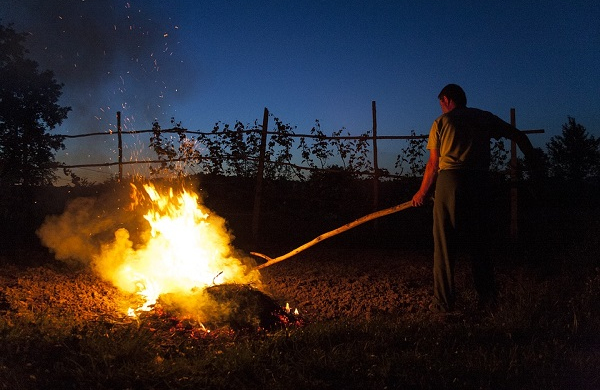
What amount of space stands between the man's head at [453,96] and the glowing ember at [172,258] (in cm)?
310

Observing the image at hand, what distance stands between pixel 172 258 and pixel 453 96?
3725mm

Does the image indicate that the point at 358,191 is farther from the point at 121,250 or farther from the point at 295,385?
the point at 295,385

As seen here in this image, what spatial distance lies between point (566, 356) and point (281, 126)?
8068 millimetres

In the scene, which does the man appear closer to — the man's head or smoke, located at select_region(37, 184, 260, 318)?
the man's head

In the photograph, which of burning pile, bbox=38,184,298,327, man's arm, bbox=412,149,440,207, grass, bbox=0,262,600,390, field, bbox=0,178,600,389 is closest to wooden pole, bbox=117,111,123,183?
burning pile, bbox=38,184,298,327

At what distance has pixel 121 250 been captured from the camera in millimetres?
6277

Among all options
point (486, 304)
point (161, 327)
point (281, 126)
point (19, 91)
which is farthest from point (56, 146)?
point (486, 304)

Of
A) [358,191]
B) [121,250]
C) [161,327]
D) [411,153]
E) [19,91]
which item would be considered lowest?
[161,327]

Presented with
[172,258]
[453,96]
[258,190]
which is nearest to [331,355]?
[453,96]

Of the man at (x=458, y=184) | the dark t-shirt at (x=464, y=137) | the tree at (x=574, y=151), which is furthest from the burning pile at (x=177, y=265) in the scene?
the tree at (x=574, y=151)

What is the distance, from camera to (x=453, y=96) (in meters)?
4.64

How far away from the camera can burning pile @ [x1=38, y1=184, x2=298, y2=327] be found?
4.68 metres

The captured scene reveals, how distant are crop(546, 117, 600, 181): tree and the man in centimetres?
2454

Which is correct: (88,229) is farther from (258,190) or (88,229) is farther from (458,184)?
(458,184)
